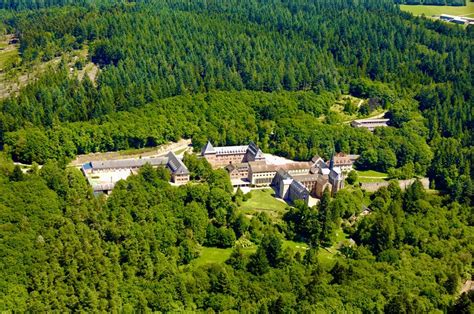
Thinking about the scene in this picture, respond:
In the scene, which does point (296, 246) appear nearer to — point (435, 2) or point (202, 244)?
point (202, 244)

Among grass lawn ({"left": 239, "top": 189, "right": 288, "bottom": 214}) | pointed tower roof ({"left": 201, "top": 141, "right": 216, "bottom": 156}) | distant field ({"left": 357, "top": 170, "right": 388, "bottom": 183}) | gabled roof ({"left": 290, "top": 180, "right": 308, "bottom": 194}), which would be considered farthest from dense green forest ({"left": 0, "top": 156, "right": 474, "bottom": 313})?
pointed tower roof ({"left": 201, "top": 141, "right": 216, "bottom": 156})

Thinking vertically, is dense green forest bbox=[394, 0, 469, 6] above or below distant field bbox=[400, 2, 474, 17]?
above

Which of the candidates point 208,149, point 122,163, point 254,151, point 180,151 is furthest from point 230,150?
point 122,163

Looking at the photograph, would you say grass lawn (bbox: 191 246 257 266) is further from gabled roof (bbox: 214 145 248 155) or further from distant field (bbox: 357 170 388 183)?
distant field (bbox: 357 170 388 183)

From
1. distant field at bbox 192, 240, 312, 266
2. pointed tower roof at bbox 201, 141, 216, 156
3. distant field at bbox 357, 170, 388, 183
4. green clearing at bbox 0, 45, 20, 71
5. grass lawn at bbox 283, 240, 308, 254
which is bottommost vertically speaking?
distant field at bbox 357, 170, 388, 183

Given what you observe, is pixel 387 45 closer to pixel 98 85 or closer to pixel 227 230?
pixel 98 85

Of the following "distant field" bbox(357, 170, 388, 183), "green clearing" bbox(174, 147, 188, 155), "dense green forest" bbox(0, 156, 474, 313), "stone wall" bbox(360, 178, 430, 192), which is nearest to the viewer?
"dense green forest" bbox(0, 156, 474, 313)

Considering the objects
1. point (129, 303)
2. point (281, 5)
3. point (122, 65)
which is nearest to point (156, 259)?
point (129, 303)

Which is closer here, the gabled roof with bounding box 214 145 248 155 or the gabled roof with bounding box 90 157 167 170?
the gabled roof with bounding box 90 157 167 170
